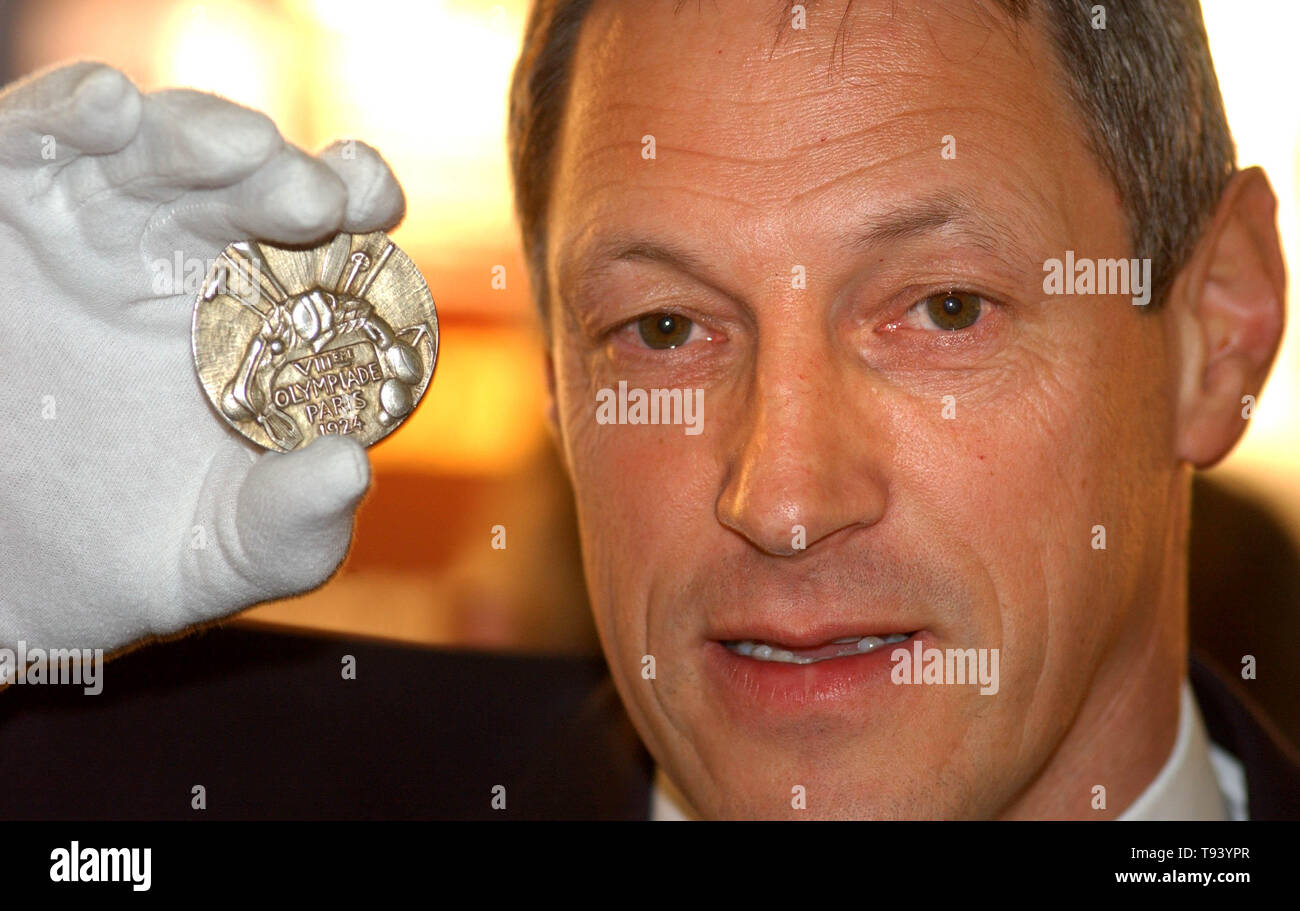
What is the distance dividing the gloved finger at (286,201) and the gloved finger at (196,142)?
17 mm

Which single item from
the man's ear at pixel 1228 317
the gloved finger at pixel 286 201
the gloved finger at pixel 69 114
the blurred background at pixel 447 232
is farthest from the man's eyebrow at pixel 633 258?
the blurred background at pixel 447 232

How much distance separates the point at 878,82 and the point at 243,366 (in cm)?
90

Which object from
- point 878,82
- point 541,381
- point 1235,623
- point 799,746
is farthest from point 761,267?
point 1235,623

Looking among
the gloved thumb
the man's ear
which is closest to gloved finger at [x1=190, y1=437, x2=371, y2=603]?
A: the gloved thumb

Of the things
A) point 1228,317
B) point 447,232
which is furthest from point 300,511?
point 447,232

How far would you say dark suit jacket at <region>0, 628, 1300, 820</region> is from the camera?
6.80 ft

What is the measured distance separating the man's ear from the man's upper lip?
0.61 m

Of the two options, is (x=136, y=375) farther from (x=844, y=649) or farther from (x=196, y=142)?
(x=844, y=649)

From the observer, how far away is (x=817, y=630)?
1682 mm

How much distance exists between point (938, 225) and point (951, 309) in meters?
0.13

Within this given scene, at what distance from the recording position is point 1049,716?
1.78 metres

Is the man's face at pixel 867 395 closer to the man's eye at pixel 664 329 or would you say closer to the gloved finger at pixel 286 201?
the man's eye at pixel 664 329

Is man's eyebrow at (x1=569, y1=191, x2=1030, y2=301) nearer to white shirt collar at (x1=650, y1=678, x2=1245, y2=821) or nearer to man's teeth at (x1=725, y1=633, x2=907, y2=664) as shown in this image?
man's teeth at (x1=725, y1=633, x2=907, y2=664)

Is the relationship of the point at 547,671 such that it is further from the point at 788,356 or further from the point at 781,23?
the point at 781,23
